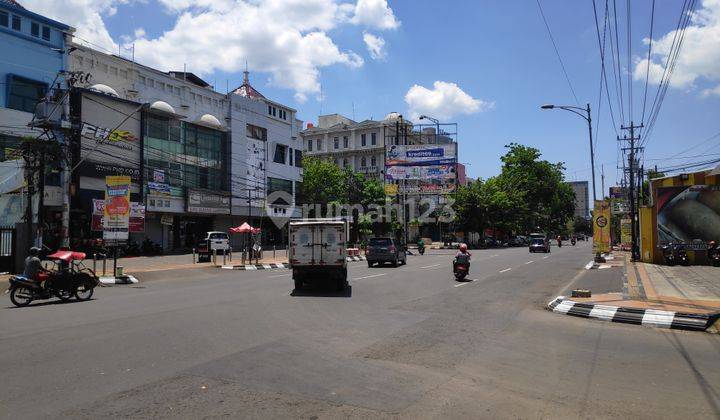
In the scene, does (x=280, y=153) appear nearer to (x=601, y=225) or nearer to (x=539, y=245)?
(x=539, y=245)

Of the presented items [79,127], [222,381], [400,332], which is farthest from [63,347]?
[79,127]

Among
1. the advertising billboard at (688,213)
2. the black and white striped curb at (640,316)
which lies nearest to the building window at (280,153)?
the advertising billboard at (688,213)

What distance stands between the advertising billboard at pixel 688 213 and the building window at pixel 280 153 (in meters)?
39.0

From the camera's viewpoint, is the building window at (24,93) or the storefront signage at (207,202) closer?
the building window at (24,93)

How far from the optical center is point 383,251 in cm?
3012

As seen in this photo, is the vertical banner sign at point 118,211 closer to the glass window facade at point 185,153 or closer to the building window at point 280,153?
the glass window facade at point 185,153

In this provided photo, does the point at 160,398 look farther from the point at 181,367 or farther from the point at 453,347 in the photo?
the point at 453,347

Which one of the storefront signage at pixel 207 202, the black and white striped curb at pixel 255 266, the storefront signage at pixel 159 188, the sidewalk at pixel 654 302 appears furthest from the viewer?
the storefront signage at pixel 207 202

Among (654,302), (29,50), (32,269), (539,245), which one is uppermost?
(29,50)

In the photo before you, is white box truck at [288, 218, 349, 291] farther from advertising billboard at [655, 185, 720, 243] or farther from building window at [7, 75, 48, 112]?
building window at [7, 75, 48, 112]

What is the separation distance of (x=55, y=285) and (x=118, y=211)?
26.8 ft

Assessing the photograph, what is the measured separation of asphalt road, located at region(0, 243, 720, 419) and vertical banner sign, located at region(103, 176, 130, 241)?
364 inches

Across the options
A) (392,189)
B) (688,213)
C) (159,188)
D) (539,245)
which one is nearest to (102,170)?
(159,188)

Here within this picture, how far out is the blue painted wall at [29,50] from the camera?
3156 centimetres
